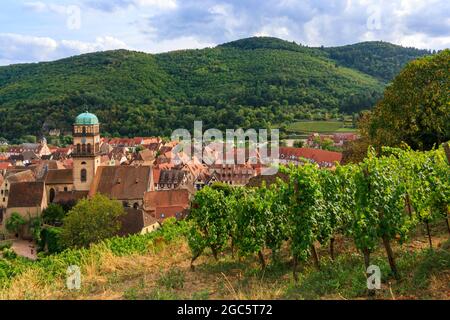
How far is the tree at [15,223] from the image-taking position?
43.3 meters

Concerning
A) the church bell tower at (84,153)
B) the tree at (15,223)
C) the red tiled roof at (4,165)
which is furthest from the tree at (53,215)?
the red tiled roof at (4,165)

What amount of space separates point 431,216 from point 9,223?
4051 cm

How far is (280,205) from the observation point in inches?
474

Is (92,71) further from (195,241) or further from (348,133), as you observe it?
(195,241)

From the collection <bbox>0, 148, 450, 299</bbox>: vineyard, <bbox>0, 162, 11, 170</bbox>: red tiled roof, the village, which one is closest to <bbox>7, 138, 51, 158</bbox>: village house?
<bbox>0, 162, 11, 170</bbox>: red tiled roof

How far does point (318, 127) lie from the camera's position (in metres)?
101

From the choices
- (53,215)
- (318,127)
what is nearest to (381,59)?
(318,127)

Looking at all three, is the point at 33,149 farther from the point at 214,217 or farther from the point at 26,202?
the point at 214,217

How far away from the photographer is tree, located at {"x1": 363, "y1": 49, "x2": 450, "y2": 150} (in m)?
23.6

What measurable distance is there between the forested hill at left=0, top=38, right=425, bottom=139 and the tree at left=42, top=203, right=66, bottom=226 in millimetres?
63138

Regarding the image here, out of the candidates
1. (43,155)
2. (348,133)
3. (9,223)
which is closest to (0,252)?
(9,223)

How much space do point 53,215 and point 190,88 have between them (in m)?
117

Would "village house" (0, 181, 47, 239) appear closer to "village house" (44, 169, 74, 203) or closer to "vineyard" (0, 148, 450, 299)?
"village house" (44, 169, 74, 203)

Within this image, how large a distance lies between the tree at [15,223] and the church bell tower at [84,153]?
6.10 m
